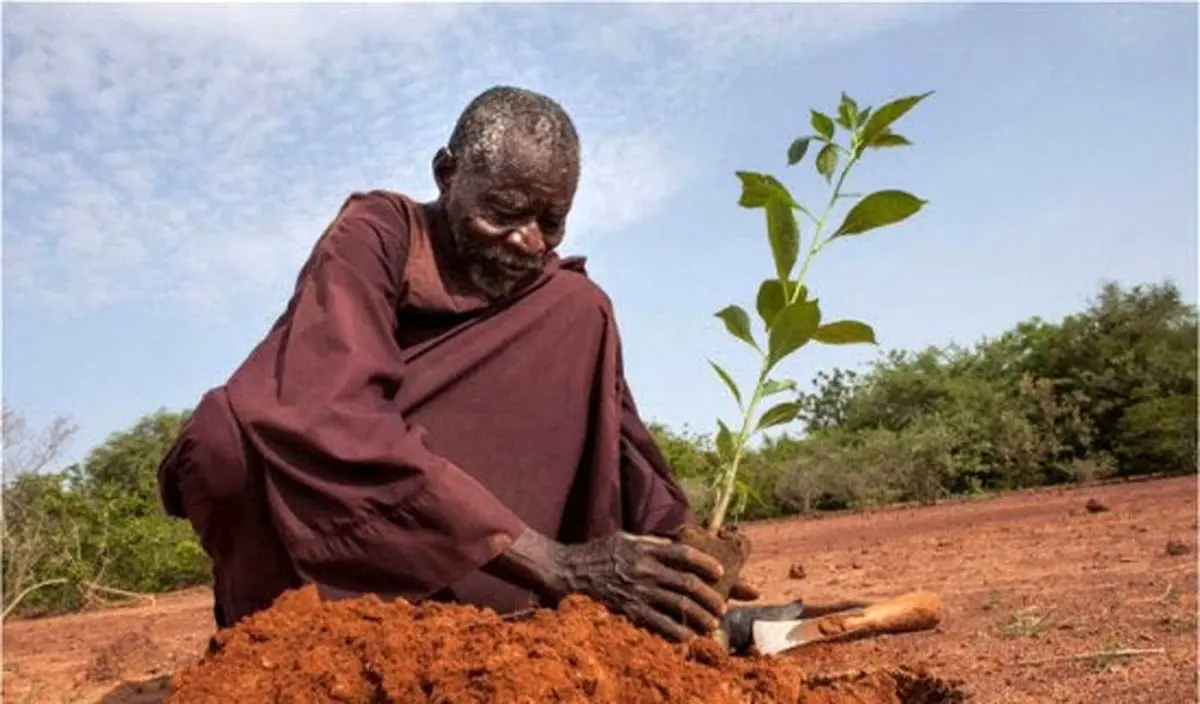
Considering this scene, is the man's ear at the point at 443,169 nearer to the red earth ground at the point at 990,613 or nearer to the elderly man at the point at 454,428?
the elderly man at the point at 454,428

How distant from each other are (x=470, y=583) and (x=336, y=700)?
0.74 meters

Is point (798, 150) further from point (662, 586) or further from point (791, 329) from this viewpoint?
point (662, 586)

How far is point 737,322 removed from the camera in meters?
2.35

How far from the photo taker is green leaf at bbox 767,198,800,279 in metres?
2.27

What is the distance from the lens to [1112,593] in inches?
171

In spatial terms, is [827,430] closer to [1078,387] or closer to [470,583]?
[1078,387]

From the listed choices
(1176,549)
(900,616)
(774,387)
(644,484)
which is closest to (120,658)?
(644,484)

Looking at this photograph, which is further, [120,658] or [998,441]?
[998,441]

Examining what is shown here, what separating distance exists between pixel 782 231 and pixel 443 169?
0.84 m

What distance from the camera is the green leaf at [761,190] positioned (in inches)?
89.7

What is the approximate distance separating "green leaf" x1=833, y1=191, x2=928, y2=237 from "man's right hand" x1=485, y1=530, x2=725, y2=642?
0.77 metres

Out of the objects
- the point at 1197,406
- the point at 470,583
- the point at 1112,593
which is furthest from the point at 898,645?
the point at 1197,406

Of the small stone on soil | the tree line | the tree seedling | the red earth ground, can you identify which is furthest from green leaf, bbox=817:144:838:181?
the tree line

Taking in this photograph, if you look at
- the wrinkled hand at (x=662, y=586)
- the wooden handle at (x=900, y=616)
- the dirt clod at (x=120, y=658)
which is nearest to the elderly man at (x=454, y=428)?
the wrinkled hand at (x=662, y=586)
